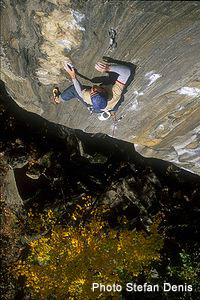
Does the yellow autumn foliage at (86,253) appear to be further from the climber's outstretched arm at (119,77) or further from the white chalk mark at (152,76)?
the white chalk mark at (152,76)

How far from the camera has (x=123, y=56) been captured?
21.4 ft

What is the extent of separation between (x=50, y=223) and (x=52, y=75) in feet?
19.1

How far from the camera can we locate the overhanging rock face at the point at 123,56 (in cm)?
568

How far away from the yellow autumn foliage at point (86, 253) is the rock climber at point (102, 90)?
5.10 metres

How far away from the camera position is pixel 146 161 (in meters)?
12.1

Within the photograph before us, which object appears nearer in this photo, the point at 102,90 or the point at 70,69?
the point at 102,90

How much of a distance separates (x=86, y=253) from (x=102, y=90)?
21.6 ft

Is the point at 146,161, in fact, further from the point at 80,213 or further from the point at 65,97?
the point at 65,97

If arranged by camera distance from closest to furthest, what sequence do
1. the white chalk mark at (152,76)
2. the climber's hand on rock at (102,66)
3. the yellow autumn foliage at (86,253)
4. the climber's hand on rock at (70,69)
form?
1. the climber's hand on rock at (102,66)
2. the white chalk mark at (152,76)
3. the climber's hand on rock at (70,69)
4. the yellow autumn foliage at (86,253)

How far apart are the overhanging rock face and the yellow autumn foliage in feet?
11.9

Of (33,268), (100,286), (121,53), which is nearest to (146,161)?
(100,286)

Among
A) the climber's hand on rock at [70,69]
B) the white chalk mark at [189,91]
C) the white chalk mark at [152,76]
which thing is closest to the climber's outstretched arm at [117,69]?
the white chalk mark at [152,76]

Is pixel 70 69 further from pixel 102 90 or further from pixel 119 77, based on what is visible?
pixel 119 77

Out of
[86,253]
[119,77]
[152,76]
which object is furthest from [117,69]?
[86,253]
